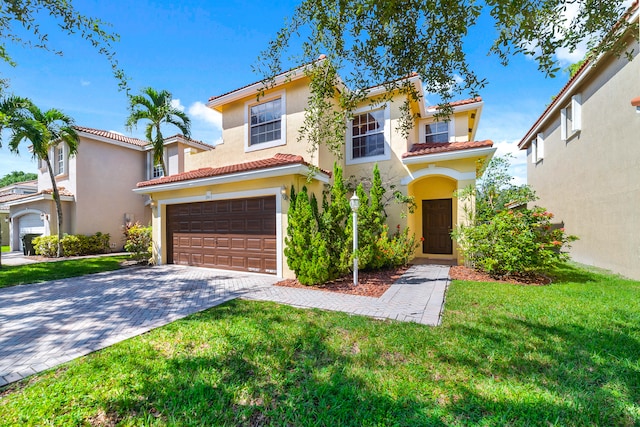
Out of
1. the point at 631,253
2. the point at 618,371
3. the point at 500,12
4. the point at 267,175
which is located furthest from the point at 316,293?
the point at 631,253

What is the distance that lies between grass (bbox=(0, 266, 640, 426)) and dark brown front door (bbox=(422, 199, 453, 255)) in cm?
801

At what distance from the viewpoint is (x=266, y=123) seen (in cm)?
1241

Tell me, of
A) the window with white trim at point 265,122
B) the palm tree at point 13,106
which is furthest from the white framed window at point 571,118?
the palm tree at point 13,106

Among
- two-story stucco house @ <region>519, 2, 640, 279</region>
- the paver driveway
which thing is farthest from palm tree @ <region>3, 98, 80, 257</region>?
two-story stucco house @ <region>519, 2, 640, 279</region>

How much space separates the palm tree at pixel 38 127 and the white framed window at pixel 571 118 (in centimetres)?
2382

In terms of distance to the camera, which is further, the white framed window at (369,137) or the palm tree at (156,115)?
the palm tree at (156,115)

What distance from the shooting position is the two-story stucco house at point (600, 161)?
8.51 metres

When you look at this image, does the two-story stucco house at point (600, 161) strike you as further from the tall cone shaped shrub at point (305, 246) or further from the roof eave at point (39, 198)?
the roof eave at point (39, 198)

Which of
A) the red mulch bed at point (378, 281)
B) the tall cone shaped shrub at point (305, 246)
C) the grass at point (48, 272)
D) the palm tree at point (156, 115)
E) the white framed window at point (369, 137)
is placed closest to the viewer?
the red mulch bed at point (378, 281)

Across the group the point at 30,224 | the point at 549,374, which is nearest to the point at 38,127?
the point at 30,224

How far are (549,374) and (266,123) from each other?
39.8 feet

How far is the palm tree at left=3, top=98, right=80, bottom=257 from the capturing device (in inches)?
491

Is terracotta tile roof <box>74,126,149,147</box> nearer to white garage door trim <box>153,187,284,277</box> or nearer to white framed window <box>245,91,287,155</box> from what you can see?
white garage door trim <box>153,187,284,277</box>

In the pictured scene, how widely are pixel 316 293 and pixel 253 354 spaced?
359cm
